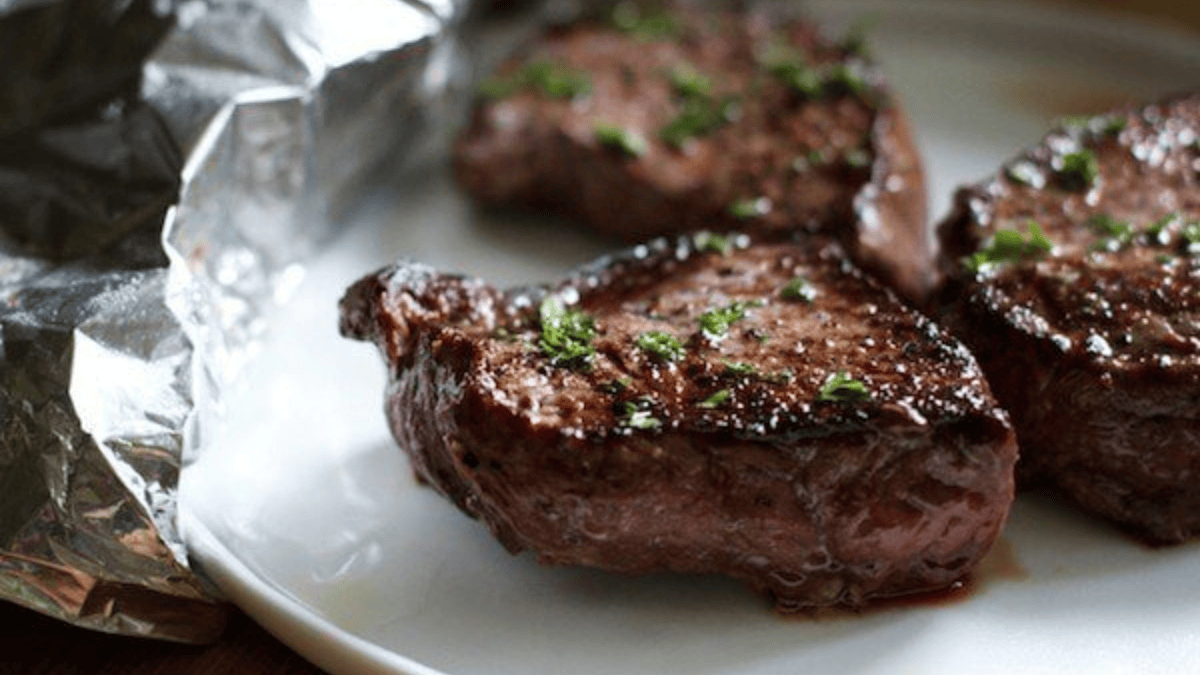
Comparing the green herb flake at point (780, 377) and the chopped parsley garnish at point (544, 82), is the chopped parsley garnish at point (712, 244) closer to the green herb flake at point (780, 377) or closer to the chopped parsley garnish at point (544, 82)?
the green herb flake at point (780, 377)

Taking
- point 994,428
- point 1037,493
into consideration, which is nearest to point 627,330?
point 994,428

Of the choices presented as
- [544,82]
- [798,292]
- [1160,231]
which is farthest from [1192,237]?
[544,82]

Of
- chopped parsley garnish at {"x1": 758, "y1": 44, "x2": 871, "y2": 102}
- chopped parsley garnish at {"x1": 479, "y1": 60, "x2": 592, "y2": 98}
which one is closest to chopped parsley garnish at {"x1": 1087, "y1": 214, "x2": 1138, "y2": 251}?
chopped parsley garnish at {"x1": 758, "y1": 44, "x2": 871, "y2": 102}

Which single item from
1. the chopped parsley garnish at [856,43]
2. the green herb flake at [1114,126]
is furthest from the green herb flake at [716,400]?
the chopped parsley garnish at [856,43]

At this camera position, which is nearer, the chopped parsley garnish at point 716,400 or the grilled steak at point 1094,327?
the chopped parsley garnish at point 716,400

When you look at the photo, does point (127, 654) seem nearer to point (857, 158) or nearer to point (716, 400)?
point (716, 400)

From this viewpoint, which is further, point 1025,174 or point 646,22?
point 646,22
